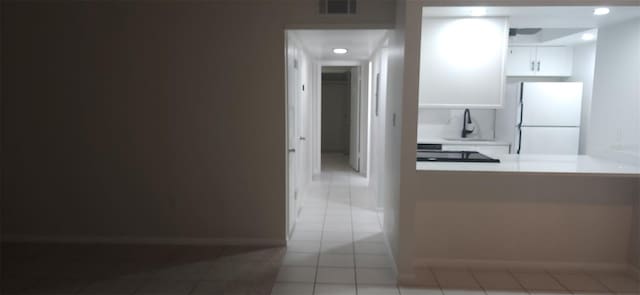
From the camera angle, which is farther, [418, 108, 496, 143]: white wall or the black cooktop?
[418, 108, 496, 143]: white wall

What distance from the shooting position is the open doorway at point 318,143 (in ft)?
12.5

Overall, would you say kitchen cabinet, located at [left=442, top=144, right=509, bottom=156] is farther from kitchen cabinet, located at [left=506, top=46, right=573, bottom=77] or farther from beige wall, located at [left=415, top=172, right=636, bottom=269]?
beige wall, located at [left=415, top=172, right=636, bottom=269]

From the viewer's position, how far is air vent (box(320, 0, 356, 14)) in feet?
10.6

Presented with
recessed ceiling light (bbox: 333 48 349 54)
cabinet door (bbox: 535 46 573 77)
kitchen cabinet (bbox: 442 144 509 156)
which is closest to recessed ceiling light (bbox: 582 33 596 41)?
cabinet door (bbox: 535 46 573 77)

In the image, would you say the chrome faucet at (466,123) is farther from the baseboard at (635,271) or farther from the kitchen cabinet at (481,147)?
the baseboard at (635,271)

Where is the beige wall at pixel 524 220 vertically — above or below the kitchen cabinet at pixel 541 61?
below

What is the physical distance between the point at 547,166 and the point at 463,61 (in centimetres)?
107

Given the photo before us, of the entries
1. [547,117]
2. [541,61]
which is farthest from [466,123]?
[541,61]

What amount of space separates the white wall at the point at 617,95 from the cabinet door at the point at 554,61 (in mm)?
1763

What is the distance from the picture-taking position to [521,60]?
5.17 metres

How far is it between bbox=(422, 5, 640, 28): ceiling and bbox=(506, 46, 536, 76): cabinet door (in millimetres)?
1821

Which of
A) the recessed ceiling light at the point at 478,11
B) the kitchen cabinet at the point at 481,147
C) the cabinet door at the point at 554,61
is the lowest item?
the kitchen cabinet at the point at 481,147

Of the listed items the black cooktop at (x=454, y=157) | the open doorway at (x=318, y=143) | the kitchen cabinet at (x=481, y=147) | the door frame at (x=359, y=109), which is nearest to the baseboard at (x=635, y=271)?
the black cooktop at (x=454, y=157)

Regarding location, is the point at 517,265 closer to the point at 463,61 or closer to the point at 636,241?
the point at 636,241
